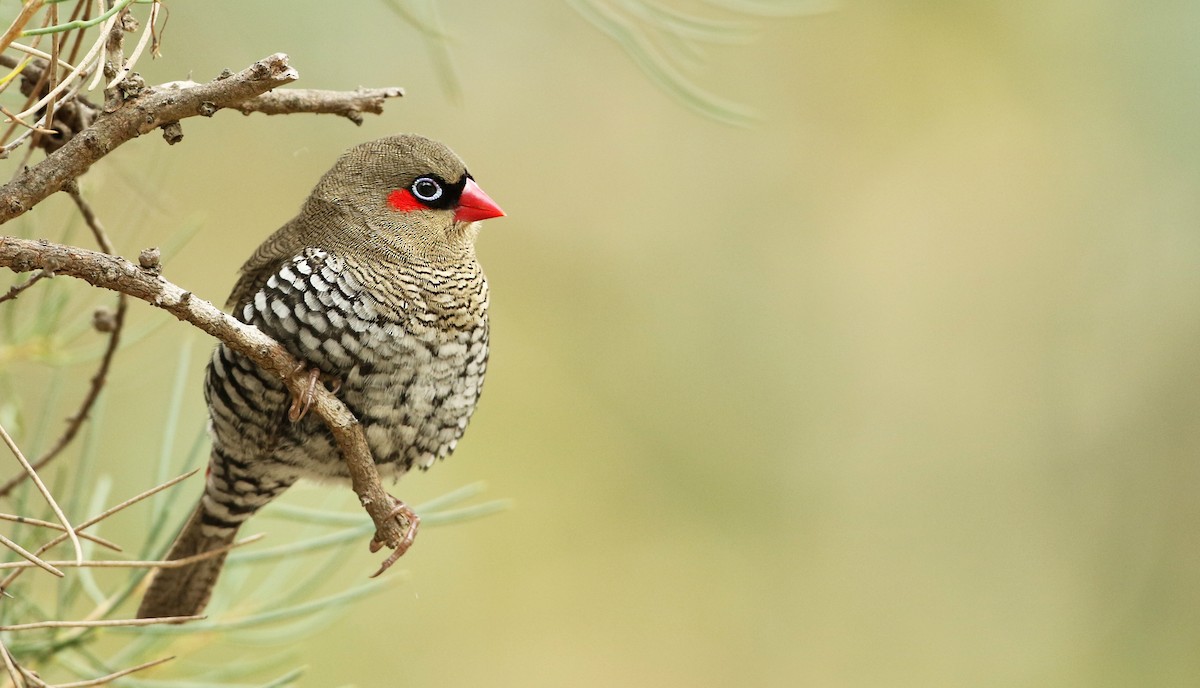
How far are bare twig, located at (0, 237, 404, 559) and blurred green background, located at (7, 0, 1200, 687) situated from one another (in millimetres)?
4214

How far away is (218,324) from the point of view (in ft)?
6.40

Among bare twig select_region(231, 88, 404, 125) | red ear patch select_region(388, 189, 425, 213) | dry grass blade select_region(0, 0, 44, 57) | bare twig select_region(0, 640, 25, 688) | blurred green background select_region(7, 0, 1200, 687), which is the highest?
dry grass blade select_region(0, 0, 44, 57)

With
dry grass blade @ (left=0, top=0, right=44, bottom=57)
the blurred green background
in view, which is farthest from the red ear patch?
the blurred green background

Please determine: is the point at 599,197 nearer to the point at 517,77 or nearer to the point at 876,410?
the point at 517,77

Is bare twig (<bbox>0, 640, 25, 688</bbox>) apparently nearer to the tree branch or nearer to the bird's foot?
the tree branch

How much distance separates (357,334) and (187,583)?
751mm

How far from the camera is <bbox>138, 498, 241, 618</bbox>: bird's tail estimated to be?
9.68 feet

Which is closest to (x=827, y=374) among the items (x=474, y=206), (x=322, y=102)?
(x=474, y=206)

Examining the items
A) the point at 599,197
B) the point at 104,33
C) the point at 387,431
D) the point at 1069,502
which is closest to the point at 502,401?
the point at 599,197

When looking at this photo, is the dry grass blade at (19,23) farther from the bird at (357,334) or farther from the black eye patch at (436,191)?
the black eye patch at (436,191)

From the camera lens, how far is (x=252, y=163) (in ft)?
20.8

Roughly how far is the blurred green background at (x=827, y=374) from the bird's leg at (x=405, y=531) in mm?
4066

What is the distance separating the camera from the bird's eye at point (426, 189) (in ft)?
9.68

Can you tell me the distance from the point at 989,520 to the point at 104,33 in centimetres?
644
